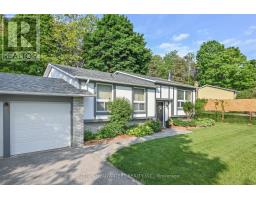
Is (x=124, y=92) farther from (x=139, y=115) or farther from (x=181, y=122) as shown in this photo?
(x=181, y=122)

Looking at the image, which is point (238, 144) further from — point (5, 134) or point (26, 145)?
point (5, 134)

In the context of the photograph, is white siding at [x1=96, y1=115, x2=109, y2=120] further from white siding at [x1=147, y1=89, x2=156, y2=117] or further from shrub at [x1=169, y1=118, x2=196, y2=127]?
shrub at [x1=169, y1=118, x2=196, y2=127]

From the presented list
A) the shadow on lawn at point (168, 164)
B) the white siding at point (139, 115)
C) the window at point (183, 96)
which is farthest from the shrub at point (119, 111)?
the window at point (183, 96)

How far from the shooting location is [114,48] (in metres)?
30.4

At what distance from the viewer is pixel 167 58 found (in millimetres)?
57562

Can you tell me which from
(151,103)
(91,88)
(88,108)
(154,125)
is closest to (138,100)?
(151,103)

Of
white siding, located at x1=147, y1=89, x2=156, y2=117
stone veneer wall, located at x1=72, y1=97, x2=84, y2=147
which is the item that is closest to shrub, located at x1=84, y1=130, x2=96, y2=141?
stone veneer wall, located at x1=72, y1=97, x2=84, y2=147

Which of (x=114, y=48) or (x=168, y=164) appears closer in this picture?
(x=168, y=164)

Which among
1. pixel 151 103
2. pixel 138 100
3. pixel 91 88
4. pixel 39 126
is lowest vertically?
pixel 39 126

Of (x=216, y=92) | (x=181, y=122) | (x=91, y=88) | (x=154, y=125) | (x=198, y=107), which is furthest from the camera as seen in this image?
(x=216, y=92)

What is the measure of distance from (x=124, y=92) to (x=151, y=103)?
121 inches

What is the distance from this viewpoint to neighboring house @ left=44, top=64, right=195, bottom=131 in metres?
12.8

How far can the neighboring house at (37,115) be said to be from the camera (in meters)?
8.69

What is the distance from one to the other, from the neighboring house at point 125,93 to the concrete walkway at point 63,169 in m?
4.00
